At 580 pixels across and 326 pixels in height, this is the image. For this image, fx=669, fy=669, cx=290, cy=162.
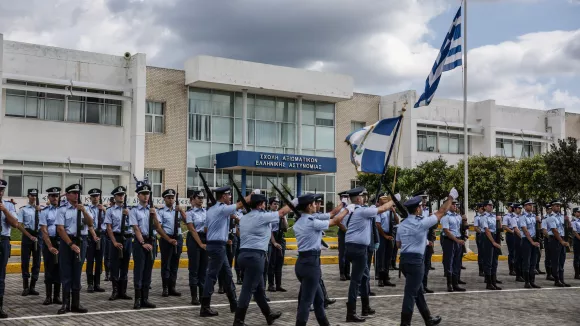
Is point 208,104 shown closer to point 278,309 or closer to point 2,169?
point 2,169

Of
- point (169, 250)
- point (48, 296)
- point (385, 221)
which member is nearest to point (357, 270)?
point (169, 250)

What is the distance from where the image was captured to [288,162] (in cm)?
4281

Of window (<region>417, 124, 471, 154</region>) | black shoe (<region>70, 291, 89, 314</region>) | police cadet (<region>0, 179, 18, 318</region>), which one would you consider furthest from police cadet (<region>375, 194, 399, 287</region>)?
window (<region>417, 124, 471, 154</region>)

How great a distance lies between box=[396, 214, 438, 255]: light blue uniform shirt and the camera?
9.48m

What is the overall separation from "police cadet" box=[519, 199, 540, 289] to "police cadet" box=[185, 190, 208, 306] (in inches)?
303

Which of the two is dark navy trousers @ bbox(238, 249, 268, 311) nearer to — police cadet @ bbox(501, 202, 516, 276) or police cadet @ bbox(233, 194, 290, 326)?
police cadet @ bbox(233, 194, 290, 326)

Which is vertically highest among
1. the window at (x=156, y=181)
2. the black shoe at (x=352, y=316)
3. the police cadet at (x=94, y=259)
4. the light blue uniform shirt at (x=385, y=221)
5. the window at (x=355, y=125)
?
the window at (x=355, y=125)

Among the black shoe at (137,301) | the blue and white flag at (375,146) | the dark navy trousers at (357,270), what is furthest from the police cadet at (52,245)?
the blue and white flag at (375,146)

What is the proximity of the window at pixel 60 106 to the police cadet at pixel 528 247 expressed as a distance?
28.5 meters

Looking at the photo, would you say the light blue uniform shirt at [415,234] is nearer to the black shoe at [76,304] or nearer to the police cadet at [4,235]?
the black shoe at [76,304]

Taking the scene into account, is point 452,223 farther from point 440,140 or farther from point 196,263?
point 440,140

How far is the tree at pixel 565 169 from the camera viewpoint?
29.1 meters

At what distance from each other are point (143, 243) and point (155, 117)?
3050cm

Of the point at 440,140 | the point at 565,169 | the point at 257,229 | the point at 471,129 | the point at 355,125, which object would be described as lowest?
the point at 257,229
